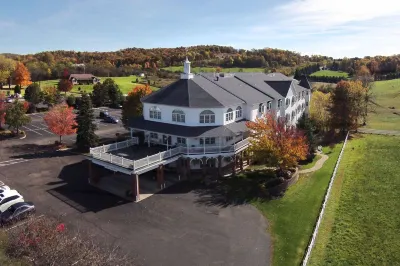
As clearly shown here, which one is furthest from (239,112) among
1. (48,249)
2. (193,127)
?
(48,249)

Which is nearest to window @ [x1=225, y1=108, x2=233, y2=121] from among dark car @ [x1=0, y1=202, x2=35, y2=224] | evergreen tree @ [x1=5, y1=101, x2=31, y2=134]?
dark car @ [x1=0, y1=202, x2=35, y2=224]

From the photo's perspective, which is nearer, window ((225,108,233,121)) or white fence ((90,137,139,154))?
white fence ((90,137,139,154))

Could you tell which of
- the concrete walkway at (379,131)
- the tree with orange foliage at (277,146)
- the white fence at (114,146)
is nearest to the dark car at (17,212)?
the white fence at (114,146)

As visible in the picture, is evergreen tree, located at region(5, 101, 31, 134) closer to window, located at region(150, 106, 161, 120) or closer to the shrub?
window, located at region(150, 106, 161, 120)

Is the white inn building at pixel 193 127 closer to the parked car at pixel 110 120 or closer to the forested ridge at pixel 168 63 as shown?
the parked car at pixel 110 120

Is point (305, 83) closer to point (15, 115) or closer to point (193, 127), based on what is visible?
point (193, 127)
